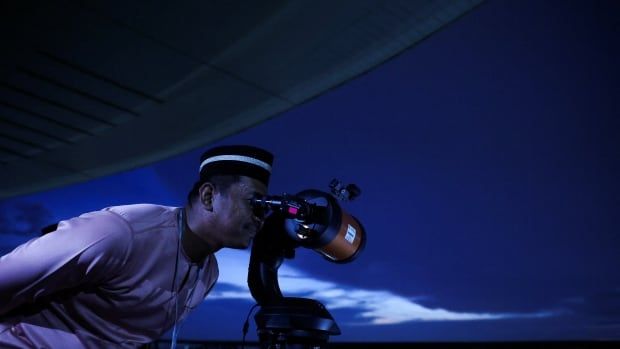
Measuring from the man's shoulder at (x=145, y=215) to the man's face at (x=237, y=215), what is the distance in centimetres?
16

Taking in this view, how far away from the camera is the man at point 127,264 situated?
3.69 ft

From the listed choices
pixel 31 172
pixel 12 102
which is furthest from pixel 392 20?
pixel 31 172

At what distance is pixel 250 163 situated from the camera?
4.93ft

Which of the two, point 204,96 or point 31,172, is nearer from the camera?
point 204,96

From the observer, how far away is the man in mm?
1125

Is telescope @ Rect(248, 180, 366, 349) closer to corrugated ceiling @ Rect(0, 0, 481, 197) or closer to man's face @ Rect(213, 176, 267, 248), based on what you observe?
man's face @ Rect(213, 176, 267, 248)

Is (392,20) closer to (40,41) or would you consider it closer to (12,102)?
(40,41)

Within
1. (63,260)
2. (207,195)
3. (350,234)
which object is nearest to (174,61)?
(207,195)

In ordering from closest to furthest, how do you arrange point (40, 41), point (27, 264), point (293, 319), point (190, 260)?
point (27, 264) → point (293, 319) → point (190, 260) → point (40, 41)

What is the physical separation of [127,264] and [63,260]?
204mm

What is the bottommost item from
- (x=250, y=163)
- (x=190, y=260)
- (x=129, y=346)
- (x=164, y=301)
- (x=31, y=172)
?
(x=129, y=346)

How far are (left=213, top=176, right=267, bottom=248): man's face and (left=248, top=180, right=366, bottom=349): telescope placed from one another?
4cm

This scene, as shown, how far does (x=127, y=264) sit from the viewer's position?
4.25 ft

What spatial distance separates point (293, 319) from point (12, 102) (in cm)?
524
